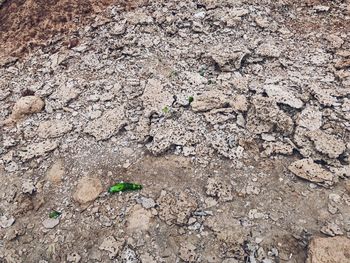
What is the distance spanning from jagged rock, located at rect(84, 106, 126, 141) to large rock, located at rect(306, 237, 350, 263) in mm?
1876

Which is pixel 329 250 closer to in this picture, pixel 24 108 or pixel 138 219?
pixel 138 219

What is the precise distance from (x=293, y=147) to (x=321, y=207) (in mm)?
569

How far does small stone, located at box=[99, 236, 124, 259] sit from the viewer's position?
2.84m

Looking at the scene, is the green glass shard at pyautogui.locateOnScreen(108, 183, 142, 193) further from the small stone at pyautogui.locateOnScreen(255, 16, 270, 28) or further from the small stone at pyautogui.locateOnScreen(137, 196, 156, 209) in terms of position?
Answer: the small stone at pyautogui.locateOnScreen(255, 16, 270, 28)

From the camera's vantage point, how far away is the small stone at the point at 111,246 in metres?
2.84

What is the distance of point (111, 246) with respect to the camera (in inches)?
113

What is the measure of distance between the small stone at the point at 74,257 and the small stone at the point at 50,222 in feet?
0.98

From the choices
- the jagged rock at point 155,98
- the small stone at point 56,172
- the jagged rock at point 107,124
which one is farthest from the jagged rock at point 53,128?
the jagged rock at point 155,98

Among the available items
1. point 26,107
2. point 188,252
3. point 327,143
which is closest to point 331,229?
point 327,143

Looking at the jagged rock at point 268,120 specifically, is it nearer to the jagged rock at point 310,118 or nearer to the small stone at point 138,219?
the jagged rock at point 310,118

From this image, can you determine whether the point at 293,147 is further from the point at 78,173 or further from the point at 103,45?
the point at 103,45

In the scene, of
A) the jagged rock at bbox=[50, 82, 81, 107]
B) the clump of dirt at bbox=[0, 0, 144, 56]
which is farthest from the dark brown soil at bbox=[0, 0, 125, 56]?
the jagged rock at bbox=[50, 82, 81, 107]

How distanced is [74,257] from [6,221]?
703 millimetres

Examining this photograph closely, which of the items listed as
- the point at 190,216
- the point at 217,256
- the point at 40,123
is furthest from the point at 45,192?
the point at 217,256
